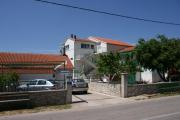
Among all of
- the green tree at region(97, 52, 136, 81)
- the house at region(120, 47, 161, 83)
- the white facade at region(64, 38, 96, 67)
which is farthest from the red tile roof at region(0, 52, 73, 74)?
the house at region(120, 47, 161, 83)

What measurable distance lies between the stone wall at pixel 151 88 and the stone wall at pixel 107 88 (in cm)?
109

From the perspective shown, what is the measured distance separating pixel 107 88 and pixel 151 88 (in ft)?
13.0

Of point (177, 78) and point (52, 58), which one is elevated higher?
point (52, 58)

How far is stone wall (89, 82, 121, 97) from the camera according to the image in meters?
22.5

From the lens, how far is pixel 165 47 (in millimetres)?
25922

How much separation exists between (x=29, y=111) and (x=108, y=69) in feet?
47.3

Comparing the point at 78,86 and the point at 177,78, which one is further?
the point at 177,78

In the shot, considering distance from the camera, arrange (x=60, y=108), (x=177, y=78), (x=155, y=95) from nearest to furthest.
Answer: (x=60, y=108)
(x=155, y=95)
(x=177, y=78)

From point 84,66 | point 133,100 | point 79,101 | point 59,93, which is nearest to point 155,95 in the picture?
point 133,100

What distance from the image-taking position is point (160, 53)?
1023 inches

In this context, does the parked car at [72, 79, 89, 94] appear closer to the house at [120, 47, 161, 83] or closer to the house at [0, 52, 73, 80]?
the house at [0, 52, 73, 80]

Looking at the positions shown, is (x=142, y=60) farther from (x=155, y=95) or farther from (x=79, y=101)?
(x=79, y=101)

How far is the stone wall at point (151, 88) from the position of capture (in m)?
22.0

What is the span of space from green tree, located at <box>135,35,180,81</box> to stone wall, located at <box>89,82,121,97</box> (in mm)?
4974
